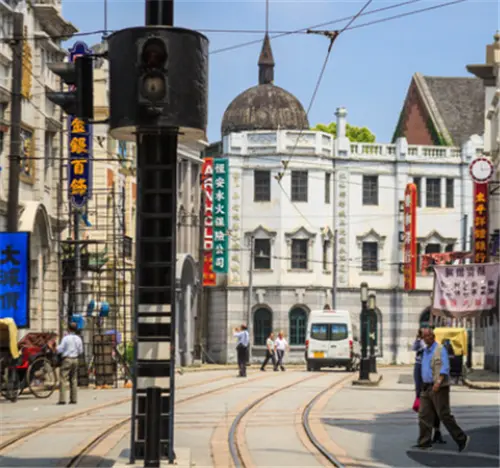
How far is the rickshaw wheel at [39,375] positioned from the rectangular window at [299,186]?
4033 cm

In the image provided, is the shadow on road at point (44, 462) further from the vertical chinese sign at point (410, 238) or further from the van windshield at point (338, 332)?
the vertical chinese sign at point (410, 238)

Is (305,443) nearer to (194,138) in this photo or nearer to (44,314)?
(194,138)

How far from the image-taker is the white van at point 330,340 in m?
55.2

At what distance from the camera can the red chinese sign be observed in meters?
50.4

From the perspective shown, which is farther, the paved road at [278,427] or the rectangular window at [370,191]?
the rectangular window at [370,191]

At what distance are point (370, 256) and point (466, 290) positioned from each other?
3222 centimetres

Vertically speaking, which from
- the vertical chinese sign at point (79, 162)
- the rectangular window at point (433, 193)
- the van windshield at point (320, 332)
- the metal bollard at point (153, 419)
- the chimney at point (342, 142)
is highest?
the chimney at point (342, 142)

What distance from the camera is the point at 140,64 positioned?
12711mm

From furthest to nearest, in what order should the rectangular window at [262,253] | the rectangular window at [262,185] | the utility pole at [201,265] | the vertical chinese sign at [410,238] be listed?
the rectangular window at [262,185]
the rectangular window at [262,253]
the vertical chinese sign at [410,238]
the utility pole at [201,265]

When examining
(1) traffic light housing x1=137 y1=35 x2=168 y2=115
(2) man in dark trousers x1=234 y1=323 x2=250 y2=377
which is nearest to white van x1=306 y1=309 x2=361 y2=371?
(2) man in dark trousers x1=234 y1=323 x2=250 y2=377

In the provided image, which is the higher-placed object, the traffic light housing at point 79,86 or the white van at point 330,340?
the traffic light housing at point 79,86

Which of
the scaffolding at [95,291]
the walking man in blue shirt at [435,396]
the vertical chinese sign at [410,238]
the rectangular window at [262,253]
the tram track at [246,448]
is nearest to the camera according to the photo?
the tram track at [246,448]

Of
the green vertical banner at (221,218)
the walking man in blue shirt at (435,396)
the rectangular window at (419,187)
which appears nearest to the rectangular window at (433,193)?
the rectangular window at (419,187)

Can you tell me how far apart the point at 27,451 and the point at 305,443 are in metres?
3.88
